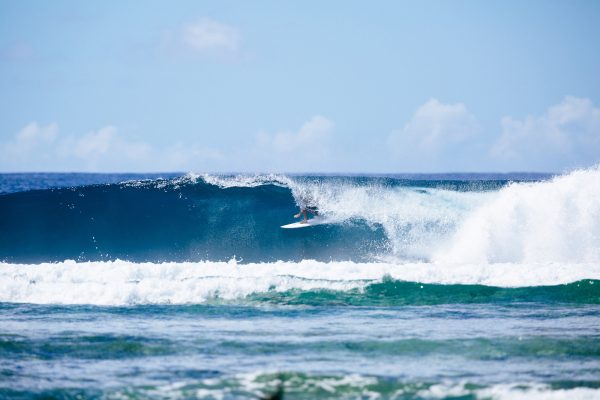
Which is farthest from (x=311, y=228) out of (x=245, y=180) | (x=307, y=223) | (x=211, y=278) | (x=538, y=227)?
(x=211, y=278)

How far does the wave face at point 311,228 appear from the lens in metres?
19.3

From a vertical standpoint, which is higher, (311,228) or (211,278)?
(311,228)

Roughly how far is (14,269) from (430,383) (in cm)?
1167

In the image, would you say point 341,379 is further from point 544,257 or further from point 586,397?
point 544,257

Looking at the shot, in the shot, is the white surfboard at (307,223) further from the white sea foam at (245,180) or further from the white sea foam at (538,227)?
the white sea foam at (538,227)

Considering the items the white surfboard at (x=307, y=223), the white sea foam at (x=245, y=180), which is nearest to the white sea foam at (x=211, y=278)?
the white surfboard at (x=307, y=223)

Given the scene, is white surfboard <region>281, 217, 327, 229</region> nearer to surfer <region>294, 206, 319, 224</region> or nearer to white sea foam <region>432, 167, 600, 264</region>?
surfer <region>294, 206, 319, 224</region>

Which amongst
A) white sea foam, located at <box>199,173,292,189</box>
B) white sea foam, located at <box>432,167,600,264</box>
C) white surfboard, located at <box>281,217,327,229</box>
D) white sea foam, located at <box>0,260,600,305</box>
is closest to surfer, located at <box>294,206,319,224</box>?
white surfboard, located at <box>281,217,327,229</box>

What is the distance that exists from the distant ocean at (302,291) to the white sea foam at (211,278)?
2.3 inches

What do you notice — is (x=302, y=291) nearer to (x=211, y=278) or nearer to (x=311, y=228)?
(x=211, y=278)

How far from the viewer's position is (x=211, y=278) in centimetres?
1448

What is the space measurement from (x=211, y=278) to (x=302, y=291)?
182cm

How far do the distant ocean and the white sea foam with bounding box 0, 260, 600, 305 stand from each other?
0.06 m

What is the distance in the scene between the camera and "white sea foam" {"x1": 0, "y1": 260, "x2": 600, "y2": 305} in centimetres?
1354
